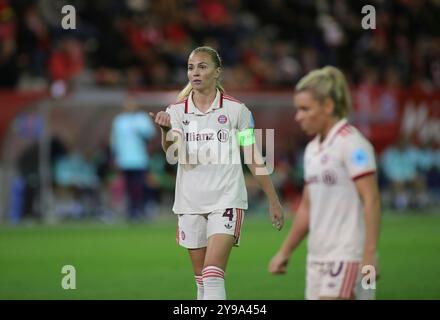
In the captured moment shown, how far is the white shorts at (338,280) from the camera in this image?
6.47 m

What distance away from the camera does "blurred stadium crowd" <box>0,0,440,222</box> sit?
2202 centimetres

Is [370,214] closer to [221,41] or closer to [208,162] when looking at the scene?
[208,162]


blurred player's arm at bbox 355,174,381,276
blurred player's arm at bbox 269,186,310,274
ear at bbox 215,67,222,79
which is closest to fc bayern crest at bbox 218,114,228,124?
ear at bbox 215,67,222,79

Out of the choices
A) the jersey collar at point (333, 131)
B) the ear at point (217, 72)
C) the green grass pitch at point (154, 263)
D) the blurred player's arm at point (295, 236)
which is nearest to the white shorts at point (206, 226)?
the ear at point (217, 72)

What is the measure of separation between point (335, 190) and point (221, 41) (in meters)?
19.7

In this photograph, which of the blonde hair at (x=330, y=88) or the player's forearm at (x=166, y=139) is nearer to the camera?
the blonde hair at (x=330, y=88)

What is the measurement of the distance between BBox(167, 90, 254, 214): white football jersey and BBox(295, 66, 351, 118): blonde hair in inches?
73.6

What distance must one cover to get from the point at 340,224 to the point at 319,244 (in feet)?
0.63

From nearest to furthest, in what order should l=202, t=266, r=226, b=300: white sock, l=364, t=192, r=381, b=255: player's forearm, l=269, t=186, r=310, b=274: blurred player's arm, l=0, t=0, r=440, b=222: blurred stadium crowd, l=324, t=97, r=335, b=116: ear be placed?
l=364, t=192, r=381, b=255: player's forearm < l=324, t=97, r=335, b=116: ear < l=269, t=186, r=310, b=274: blurred player's arm < l=202, t=266, r=226, b=300: white sock < l=0, t=0, r=440, b=222: blurred stadium crowd

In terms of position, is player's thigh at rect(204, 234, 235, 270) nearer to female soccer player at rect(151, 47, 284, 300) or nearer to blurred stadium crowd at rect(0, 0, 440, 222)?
female soccer player at rect(151, 47, 284, 300)

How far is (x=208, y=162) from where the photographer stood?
8359 mm

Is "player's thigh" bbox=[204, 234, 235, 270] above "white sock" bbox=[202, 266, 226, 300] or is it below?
above

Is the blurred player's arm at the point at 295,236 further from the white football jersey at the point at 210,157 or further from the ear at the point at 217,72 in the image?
the ear at the point at 217,72

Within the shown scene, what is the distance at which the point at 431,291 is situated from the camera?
35.1ft
